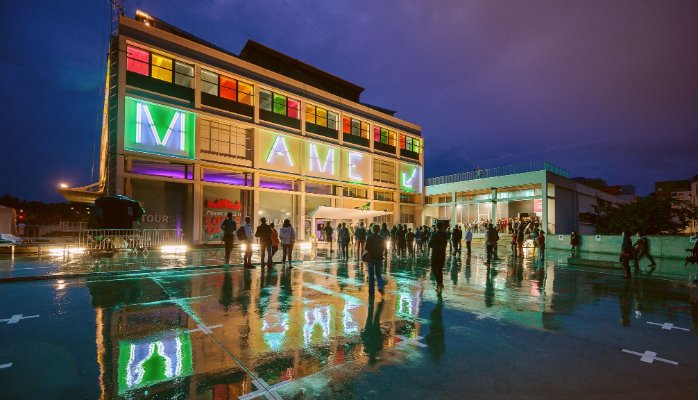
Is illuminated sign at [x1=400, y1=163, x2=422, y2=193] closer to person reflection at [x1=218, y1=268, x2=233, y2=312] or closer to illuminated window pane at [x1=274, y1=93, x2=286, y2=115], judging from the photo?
illuminated window pane at [x1=274, y1=93, x2=286, y2=115]

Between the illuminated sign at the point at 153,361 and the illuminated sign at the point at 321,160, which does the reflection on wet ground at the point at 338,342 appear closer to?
the illuminated sign at the point at 153,361

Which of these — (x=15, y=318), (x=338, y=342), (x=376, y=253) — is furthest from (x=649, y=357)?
(x=15, y=318)

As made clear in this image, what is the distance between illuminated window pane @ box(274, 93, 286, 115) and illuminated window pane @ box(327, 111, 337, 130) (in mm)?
5314

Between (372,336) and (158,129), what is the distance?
22.8 metres

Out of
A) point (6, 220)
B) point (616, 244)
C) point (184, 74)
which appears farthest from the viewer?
point (6, 220)

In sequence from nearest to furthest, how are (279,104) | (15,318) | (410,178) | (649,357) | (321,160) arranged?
(649,357) < (15,318) < (279,104) < (321,160) < (410,178)

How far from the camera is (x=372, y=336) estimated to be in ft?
17.3

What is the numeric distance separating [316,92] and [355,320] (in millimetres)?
29684

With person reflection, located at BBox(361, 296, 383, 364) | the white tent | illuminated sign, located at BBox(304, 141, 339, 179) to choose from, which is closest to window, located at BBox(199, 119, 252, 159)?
illuminated sign, located at BBox(304, 141, 339, 179)

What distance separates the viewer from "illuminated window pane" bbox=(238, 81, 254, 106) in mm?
27391

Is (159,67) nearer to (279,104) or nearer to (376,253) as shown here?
(279,104)

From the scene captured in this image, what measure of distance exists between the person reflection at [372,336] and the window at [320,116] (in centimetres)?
2768

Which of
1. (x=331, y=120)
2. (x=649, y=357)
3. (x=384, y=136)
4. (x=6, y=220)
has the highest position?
(x=331, y=120)

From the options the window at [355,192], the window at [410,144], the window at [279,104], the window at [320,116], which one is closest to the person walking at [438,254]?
the window at [279,104]
